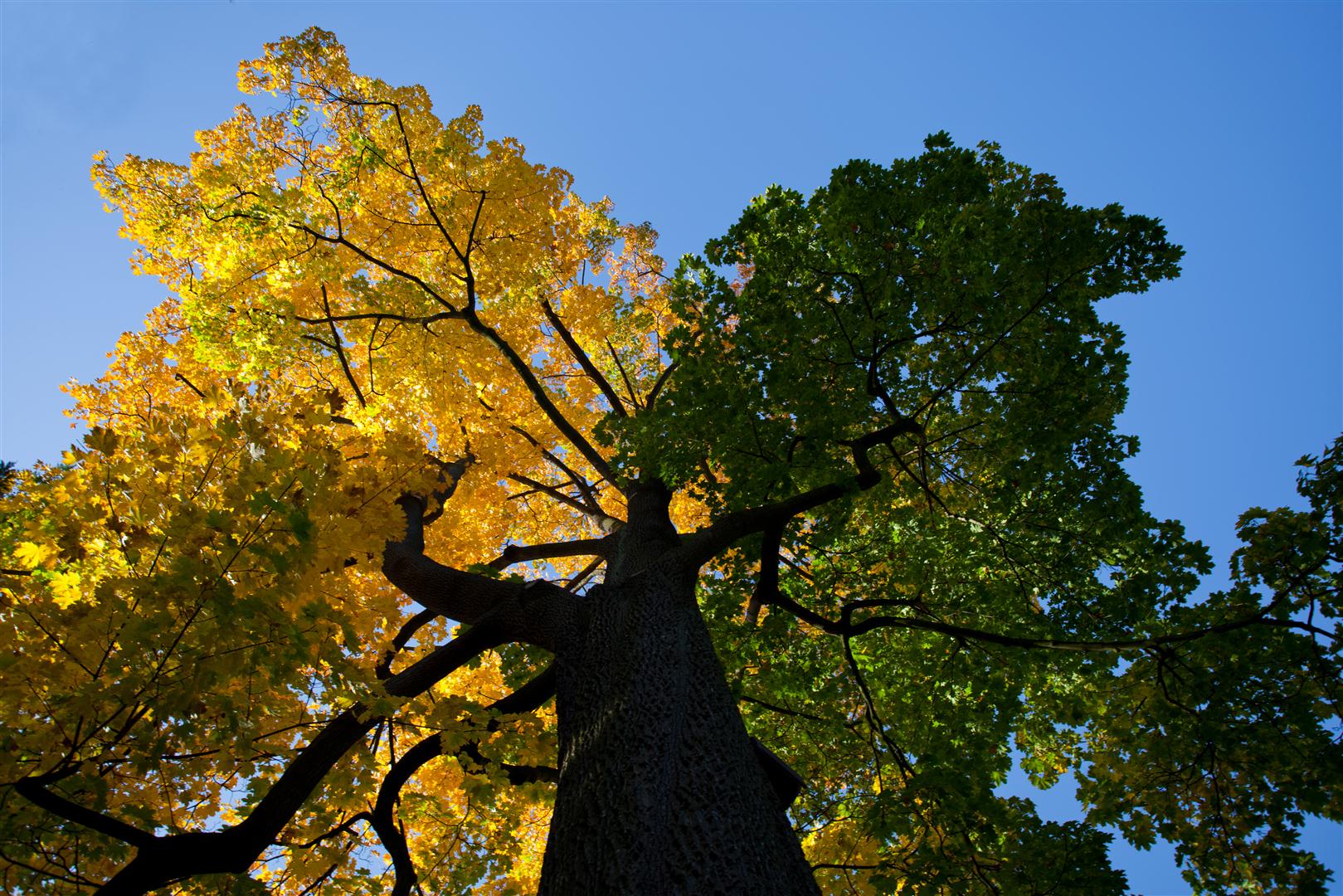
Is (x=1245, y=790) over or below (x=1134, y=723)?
below

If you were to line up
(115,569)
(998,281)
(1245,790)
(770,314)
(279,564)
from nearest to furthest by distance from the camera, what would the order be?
(279,564), (115,569), (1245,790), (998,281), (770,314)

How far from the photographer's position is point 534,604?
4738 millimetres

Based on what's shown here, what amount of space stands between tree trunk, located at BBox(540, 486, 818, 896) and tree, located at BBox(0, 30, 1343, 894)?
0.02 m

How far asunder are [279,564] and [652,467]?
3784 millimetres

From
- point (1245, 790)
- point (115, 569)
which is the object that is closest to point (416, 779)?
point (115, 569)

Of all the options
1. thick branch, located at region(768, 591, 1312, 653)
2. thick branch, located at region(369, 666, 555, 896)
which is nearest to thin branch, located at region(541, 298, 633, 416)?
thick branch, located at region(768, 591, 1312, 653)

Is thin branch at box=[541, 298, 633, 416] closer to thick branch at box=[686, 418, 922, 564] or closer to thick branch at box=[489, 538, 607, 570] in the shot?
thick branch at box=[489, 538, 607, 570]

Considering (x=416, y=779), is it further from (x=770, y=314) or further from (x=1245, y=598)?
(x=1245, y=598)

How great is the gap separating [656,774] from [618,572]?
2514mm

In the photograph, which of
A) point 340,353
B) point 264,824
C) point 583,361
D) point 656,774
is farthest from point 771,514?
point 340,353

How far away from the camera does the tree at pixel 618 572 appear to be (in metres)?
2.79

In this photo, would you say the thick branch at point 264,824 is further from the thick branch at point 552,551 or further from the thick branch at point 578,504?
the thick branch at point 578,504

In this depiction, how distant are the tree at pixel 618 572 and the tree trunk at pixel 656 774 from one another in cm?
2

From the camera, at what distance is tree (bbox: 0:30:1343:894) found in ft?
9.14
